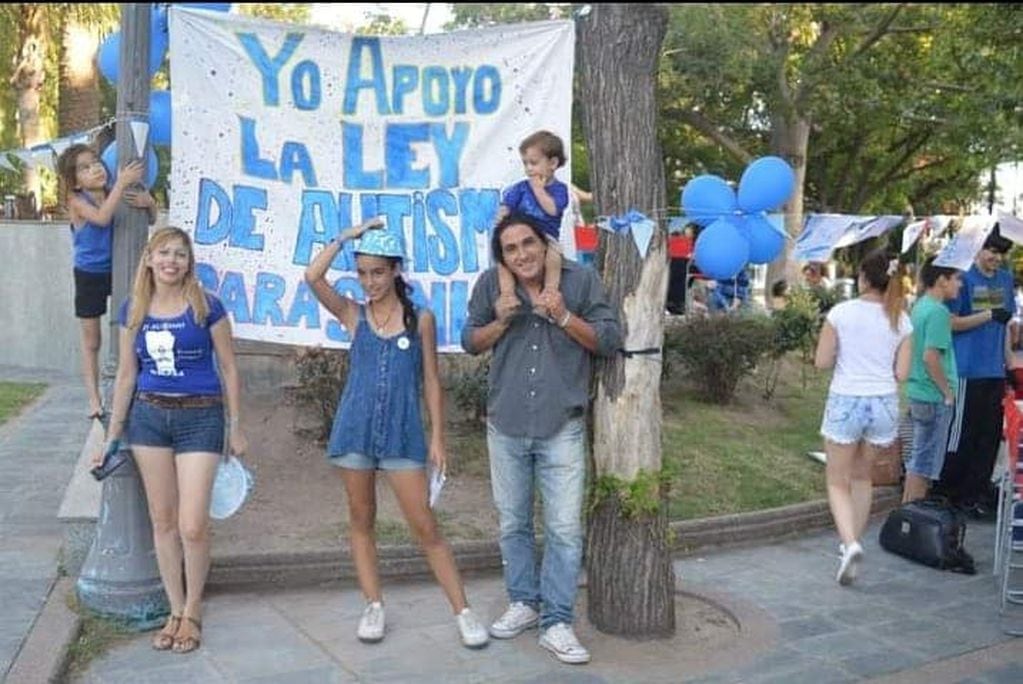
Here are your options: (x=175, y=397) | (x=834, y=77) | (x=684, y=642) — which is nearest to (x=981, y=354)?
(x=684, y=642)

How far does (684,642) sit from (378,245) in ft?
7.17

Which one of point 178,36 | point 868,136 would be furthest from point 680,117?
point 178,36

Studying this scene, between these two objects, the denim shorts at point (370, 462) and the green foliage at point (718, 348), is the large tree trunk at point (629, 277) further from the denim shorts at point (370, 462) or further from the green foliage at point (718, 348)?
the green foliage at point (718, 348)

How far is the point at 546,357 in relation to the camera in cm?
445

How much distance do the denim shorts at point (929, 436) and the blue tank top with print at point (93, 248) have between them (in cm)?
470

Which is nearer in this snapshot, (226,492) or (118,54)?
(226,492)

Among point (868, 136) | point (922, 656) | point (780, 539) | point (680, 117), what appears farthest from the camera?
point (868, 136)

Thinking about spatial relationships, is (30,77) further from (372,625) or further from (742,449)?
(372,625)

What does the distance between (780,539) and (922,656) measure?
1.87 m

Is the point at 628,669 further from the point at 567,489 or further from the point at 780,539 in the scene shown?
the point at 780,539

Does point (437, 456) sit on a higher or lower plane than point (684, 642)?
higher

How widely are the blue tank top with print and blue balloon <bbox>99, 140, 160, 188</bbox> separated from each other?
0.29 metres

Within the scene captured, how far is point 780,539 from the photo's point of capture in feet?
21.7

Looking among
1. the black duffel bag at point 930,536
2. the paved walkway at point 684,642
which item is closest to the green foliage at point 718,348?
the black duffel bag at point 930,536
